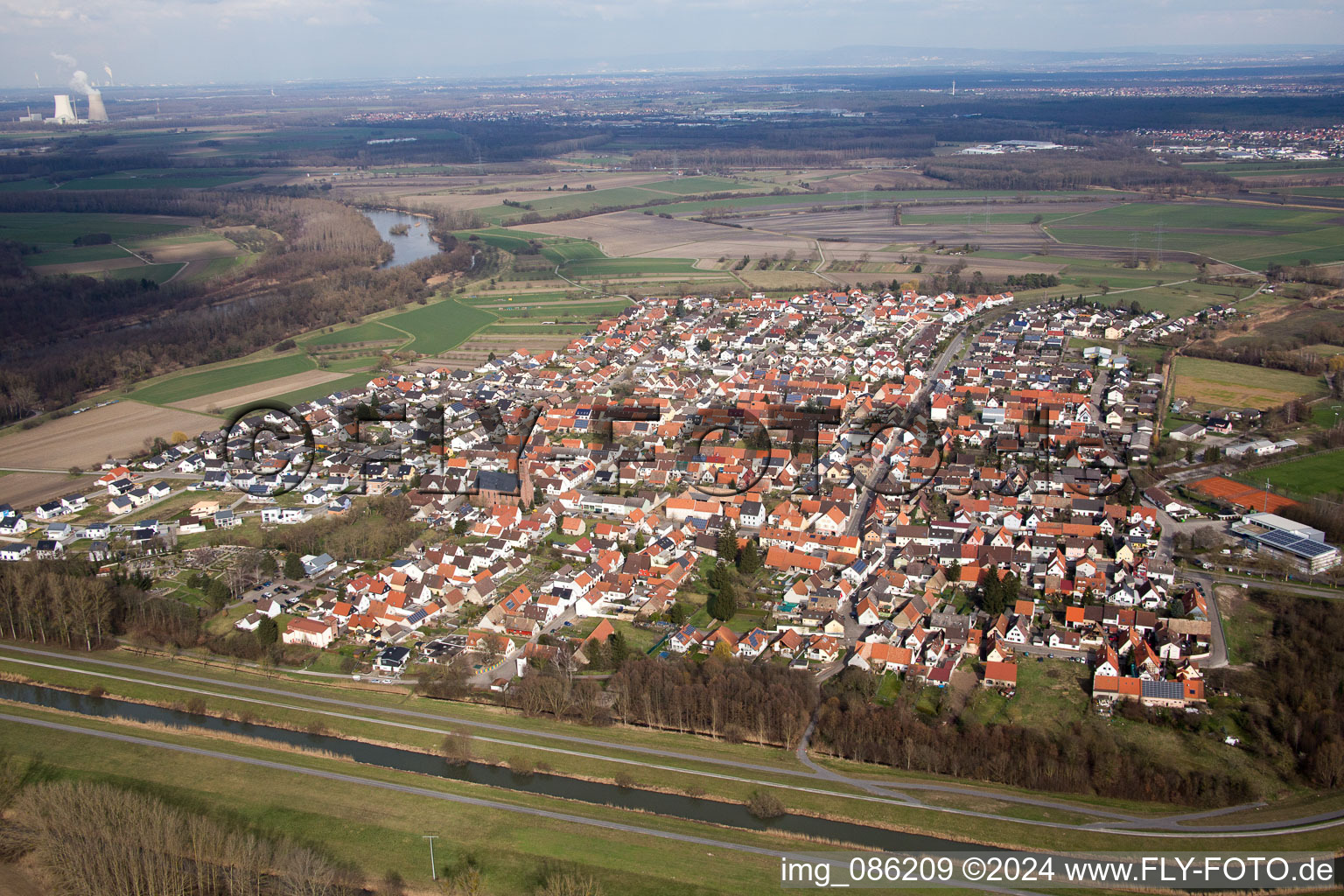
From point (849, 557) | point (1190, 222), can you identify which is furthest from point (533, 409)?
point (1190, 222)

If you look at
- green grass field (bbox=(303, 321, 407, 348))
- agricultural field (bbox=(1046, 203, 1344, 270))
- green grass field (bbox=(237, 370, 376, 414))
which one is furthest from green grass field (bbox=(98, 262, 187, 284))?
agricultural field (bbox=(1046, 203, 1344, 270))

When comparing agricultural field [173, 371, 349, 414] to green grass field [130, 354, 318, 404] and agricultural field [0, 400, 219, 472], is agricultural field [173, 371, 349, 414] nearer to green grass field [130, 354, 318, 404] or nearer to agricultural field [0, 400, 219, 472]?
green grass field [130, 354, 318, 404]

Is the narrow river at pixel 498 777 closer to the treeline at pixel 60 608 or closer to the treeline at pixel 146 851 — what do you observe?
the treeline at pixel 60 608

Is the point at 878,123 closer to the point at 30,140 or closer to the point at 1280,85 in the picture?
the point at 1280,85

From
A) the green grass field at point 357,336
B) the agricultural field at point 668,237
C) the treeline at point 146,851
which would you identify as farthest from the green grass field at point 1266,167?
the treeline at point 146,851

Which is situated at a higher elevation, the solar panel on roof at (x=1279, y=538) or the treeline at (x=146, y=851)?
the solar panel on roof at (x=1279, y=538)

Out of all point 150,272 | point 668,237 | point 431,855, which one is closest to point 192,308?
point 150,272

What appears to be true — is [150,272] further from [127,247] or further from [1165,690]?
[1165,690]
